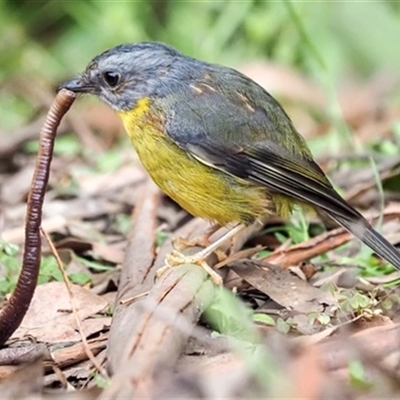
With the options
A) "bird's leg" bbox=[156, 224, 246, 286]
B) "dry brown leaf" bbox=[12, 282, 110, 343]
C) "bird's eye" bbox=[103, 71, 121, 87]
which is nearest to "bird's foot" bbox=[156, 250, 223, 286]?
"bird's leg" bbox=[156, 224, 246, 286]

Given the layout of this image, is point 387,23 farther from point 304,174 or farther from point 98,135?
point 304,174

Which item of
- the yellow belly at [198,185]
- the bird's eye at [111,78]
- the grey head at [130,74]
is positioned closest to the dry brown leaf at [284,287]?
the yellow belly at [198,185]

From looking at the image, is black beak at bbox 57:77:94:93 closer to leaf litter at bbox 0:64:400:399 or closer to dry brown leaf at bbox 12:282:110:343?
leaf litter at bbox 0:64:400:399

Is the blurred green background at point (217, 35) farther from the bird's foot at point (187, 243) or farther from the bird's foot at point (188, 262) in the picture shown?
the bird's foot at point (188, 262)

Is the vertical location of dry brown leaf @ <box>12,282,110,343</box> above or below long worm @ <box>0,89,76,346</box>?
below

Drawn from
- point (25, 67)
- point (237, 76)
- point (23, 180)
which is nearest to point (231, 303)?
point (237, 76)

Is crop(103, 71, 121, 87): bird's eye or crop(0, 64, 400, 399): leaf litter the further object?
crop(103, 71, 121, 87): bird's eye

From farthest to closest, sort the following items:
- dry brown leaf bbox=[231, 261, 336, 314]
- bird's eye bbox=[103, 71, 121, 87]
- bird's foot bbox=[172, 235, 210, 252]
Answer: bird's eye bbox=[103, 71, 121, 87]
bird's foot bbox=[172, 235, 210, 252]
dry brown leaf bbox=[231, 261, 336, 314]
